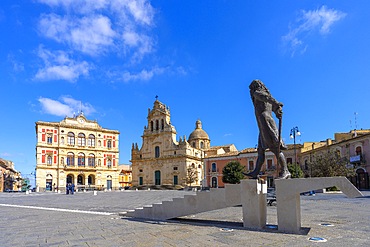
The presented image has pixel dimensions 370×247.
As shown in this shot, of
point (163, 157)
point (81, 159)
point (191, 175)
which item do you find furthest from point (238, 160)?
point (81, 159)

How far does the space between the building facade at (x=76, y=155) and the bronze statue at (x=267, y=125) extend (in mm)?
53280

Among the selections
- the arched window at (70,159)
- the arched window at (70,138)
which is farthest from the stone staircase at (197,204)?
the arched window at (70,138)

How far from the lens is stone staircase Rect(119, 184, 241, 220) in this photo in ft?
26.1

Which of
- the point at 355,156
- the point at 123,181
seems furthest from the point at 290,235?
the point at 123,181

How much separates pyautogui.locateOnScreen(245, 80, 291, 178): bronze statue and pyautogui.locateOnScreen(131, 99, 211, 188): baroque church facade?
1863 inches

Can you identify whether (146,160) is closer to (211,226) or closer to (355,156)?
(355,156)

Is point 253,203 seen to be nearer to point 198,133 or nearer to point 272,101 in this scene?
point 272,101

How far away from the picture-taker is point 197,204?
8578mm

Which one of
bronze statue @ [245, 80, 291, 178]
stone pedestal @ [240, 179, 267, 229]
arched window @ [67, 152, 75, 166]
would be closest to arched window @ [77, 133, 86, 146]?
arched window @ [67, 152, 75, 166]

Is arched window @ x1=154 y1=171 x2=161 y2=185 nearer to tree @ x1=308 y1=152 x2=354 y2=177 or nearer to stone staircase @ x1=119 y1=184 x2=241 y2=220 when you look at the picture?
tree @ x1=308 y1=152 x2=354 y2=177

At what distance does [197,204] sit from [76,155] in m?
56.8

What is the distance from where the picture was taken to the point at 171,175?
57.3 m

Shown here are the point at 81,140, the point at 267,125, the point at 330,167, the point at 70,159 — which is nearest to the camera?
the point at 267,125

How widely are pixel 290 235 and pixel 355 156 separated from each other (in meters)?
32.8
